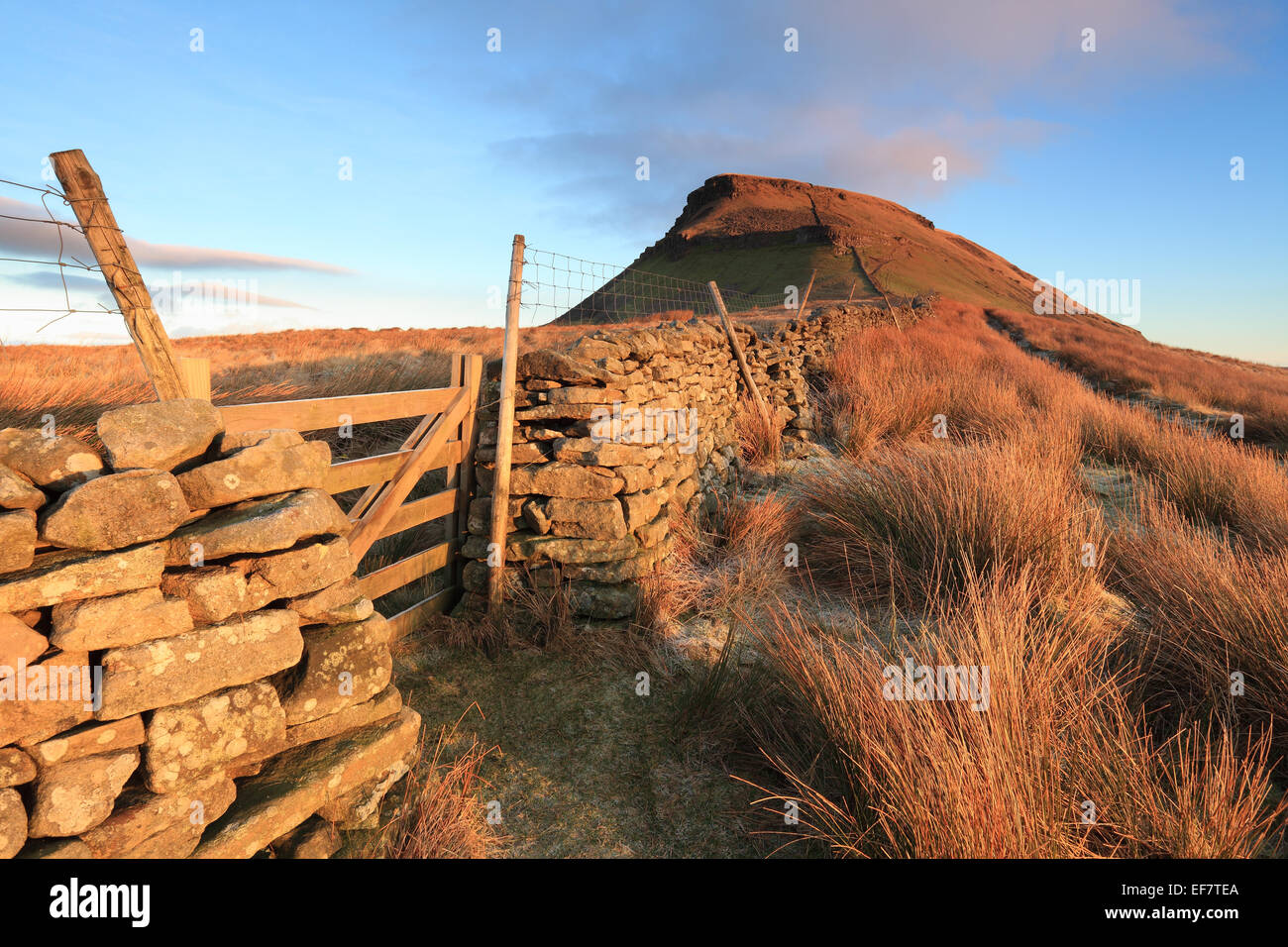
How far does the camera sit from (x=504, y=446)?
171 inches

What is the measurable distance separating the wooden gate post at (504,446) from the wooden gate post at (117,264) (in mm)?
1999

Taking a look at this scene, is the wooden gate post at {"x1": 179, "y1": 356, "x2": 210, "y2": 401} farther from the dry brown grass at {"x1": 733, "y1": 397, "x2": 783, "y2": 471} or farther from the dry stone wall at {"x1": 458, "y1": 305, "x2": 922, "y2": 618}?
the dry brown grass at {"x1": 733, "y1": 397, "x2": 783, "y2": 471}

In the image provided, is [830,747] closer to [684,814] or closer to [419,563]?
[684,814]

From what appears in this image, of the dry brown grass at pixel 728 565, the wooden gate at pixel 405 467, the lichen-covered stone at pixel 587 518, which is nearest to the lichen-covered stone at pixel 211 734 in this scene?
the wooden gate at pixel 405 467

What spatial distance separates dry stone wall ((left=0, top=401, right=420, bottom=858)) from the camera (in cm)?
182

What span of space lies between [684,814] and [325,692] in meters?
1.57

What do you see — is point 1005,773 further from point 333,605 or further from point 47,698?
point 47,698

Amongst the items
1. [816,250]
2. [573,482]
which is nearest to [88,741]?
[573,482]

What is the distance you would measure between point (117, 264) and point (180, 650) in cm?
144

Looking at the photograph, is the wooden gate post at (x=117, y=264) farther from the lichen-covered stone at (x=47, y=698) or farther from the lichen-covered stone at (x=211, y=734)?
the lichen-covered stone at (x=211, y=734)

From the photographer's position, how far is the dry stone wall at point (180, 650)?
1.82 meters

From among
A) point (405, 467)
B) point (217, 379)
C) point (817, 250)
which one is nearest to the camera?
point (405, 467)
